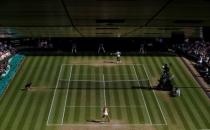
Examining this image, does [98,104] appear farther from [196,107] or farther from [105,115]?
[196,107]

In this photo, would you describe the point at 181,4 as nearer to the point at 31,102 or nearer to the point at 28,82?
the point at 31,102

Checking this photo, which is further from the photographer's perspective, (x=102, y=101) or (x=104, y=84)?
(x=104, y=84)

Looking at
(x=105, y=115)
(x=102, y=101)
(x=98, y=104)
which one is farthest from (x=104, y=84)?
(x=105, y=115)

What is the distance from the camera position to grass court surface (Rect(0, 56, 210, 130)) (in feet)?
122

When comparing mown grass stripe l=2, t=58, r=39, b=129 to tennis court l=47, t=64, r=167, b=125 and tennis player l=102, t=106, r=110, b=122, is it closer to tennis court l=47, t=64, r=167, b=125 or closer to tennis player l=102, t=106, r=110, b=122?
tennis court l=47, t=64, r=167, b=125

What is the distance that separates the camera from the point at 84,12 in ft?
26.4

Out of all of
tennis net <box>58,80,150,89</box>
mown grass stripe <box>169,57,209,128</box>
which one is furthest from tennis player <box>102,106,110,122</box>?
tennis net <box>58,80,150,89</box>

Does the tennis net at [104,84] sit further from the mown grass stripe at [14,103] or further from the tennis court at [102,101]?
the mown grass stripe at [14,103]

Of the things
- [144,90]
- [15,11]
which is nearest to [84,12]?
[15,11]

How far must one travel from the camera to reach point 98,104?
41.6 metres

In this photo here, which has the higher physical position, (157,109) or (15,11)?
(15,11)

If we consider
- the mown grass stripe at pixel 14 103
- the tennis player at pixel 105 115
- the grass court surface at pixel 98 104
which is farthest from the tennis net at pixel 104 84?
the tennis player at pixel 105 115

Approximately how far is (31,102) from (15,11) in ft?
115

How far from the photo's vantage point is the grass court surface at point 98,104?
37125mm
